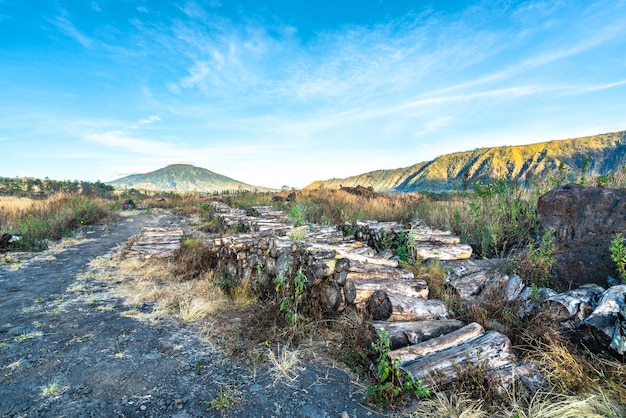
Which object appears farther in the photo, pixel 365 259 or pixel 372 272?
pixel 365 259

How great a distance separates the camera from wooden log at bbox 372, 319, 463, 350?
306 cm

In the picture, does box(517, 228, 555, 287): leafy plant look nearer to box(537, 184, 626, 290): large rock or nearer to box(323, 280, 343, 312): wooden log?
box(537, 184, 626, 290): large rock

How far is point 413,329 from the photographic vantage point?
3176mm

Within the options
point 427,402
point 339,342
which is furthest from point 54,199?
point 427,402

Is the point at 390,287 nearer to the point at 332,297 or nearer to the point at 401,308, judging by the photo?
the point at 401,308

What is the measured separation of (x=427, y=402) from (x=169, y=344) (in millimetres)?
3002

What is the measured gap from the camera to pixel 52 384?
9.09 ft

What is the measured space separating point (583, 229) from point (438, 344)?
3653 millimetres

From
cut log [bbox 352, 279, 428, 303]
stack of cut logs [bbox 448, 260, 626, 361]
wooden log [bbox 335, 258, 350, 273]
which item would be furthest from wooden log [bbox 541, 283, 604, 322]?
wooden log [bbox 335, 258, 350, 273]

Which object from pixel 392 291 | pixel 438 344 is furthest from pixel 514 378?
pixel 392 291

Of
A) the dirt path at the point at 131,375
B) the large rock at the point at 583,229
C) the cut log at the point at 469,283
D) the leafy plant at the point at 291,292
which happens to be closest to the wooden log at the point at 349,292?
the leafy plant at the point at 291,292

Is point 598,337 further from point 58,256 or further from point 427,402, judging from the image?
point 58,256

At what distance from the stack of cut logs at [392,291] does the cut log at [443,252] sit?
17mm

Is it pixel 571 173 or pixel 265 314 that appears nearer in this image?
pixel 265 314
